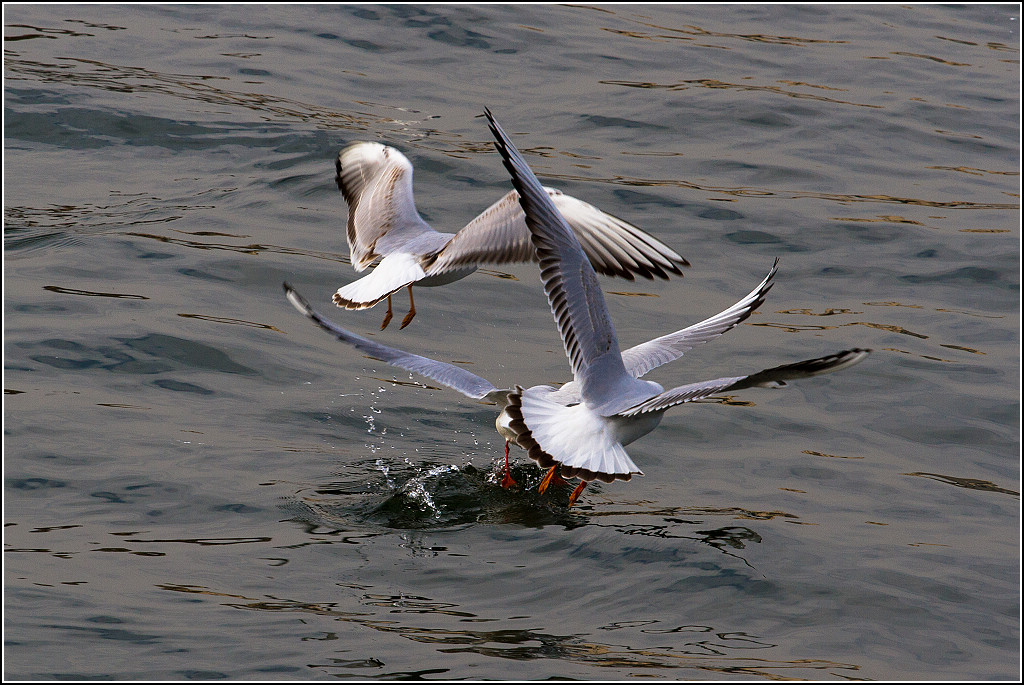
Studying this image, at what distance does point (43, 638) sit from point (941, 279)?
7.16 metres

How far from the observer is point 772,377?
432cm

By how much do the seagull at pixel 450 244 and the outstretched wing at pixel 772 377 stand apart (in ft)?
4.66

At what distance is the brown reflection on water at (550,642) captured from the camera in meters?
4.87

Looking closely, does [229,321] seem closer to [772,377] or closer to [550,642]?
[550,642]

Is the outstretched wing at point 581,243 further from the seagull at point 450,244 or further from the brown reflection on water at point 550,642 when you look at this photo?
the brown reflection on water at point 550,642

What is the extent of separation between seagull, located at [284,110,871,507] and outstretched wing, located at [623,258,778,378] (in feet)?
0.36

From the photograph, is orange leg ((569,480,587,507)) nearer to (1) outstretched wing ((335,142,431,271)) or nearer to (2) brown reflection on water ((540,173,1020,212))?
(1) outstretched wing ((335,142,431,271))

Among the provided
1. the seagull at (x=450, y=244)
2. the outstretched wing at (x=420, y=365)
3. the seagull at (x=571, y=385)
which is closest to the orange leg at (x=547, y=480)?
the seagull at (x=571, y=385)

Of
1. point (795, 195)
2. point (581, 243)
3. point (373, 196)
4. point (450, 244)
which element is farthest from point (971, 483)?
point (795, 195)

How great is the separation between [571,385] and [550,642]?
1687mm

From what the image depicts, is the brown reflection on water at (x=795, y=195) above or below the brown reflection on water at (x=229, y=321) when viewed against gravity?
above

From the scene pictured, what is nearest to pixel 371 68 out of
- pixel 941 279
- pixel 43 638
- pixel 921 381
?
pixel 941 279

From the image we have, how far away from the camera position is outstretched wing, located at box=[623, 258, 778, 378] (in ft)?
21.1

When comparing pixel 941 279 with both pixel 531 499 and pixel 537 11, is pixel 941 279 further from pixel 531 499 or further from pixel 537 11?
pixel 537 11
